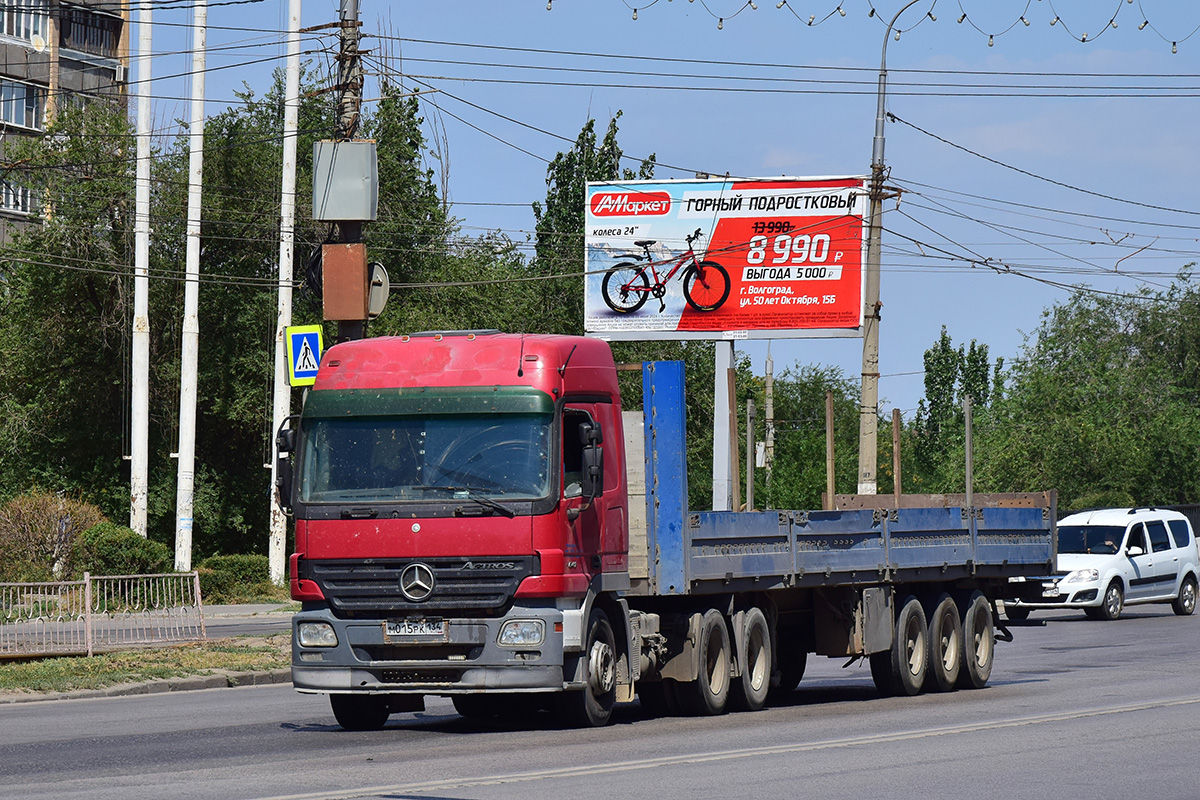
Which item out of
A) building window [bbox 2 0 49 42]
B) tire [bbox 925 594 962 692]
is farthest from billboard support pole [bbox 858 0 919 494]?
building window [bbox 2 0 49 42]

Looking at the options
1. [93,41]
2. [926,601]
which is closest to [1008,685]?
[926,601]

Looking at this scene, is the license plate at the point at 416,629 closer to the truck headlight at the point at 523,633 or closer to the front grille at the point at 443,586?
the front grille at the point at 443,586

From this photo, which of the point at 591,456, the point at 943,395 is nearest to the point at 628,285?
the point at 591,456

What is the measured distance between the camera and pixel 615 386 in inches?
520

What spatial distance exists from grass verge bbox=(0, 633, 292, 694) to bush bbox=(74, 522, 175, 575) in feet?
35.2

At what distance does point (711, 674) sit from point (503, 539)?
3.08 metres

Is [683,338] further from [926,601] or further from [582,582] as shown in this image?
[582,582]

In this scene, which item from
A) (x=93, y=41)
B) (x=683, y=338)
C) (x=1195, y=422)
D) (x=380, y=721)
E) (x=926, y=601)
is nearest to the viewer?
(x=380, y=721)

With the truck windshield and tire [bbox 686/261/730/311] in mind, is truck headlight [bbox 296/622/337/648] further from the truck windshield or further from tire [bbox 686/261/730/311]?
tire [bbox 686/261/730/311]

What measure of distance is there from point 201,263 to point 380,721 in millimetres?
30721

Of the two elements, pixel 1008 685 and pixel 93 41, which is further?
pixel 93 41

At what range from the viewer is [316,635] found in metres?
11.9

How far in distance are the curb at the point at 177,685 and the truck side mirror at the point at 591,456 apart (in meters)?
6.89

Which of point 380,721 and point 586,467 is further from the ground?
point 586,467
